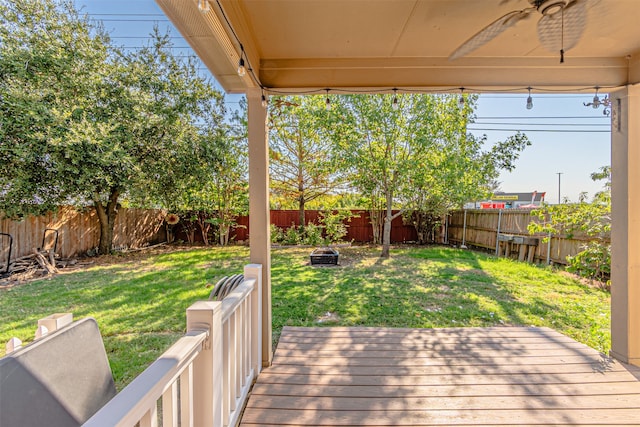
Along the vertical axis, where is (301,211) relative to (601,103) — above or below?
below

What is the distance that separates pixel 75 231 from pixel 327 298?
253 inches

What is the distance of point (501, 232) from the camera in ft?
23.6

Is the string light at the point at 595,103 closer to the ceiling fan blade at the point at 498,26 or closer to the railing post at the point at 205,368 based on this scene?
the ceiling fan blade at the point at 498,26

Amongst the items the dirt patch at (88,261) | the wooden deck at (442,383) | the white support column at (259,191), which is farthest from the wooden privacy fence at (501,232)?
the dirt patch at (88,261)

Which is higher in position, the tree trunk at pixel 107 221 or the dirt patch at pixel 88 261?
the tree trunk at pixel 107 221

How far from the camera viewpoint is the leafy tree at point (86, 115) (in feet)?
17.1

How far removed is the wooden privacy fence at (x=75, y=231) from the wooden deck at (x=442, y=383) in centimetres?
615

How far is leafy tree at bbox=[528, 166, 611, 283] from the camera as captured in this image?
3.60 meters

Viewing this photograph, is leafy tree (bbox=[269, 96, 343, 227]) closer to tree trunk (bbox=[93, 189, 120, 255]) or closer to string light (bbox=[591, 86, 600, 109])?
tree trunk (bbox=[93, 189, 120, 255])

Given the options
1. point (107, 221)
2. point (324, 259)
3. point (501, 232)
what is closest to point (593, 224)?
point (501, 232)

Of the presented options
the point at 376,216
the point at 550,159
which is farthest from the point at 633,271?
the point at 550,159

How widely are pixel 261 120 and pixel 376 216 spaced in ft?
22.7

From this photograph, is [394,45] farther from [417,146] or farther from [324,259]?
[324,259]

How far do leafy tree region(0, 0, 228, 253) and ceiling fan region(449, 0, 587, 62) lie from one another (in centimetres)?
667
